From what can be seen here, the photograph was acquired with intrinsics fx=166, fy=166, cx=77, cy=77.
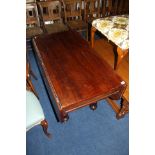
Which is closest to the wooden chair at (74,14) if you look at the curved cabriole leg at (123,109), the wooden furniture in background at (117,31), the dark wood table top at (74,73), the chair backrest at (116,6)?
the chair backrest at (116,6)

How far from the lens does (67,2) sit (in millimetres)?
2994

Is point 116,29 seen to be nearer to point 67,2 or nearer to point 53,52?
point 53,52

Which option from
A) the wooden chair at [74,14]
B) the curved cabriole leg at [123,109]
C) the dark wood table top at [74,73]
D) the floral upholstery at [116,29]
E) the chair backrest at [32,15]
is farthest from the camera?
the wooden chair at [74,14]

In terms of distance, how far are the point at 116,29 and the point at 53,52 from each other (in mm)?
852

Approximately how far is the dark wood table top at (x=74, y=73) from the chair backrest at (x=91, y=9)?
135 cm

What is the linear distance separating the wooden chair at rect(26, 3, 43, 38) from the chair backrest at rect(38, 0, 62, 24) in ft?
0.37

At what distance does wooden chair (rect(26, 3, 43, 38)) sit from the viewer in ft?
9.38

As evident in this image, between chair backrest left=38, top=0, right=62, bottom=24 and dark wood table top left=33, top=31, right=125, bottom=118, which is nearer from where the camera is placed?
dark wood table top left=33, top=31, right=125, bottom=118

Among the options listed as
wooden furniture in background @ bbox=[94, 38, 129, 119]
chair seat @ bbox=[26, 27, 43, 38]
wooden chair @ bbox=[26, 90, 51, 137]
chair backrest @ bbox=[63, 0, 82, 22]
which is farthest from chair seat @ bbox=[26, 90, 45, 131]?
chair backrest @ bbox=[63, 0, 82, 22]

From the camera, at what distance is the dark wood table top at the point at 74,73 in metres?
1.45

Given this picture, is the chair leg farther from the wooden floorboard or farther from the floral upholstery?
the floral upholstery

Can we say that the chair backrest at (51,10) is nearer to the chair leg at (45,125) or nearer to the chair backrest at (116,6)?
the chair backrest at (116,6)
